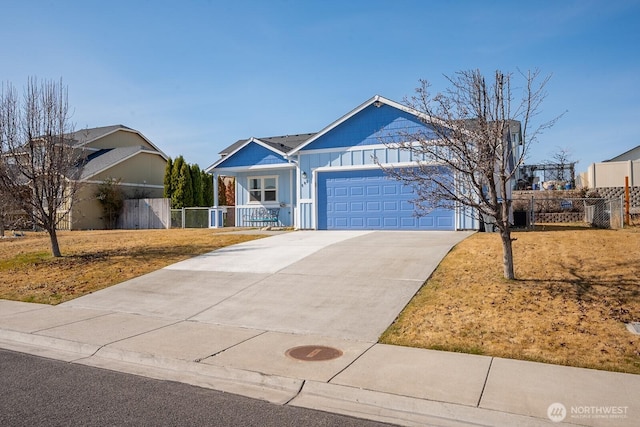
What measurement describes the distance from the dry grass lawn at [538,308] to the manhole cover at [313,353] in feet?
3.05

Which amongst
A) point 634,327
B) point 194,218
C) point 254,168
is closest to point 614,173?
point 254,168

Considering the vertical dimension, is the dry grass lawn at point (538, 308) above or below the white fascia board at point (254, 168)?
below

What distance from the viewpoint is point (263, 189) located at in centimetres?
2559

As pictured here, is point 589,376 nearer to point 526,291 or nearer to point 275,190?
point 526,291

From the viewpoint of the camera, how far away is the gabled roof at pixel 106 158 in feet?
106

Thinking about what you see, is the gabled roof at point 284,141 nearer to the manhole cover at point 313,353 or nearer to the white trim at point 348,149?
the white trim at point 348,149

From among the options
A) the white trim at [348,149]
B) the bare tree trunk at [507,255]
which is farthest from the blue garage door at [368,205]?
the bare tree trunk at [507,255]

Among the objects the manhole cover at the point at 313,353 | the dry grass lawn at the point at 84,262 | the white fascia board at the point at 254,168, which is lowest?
the manhole cover at the point at 313,353

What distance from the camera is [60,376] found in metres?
6.15

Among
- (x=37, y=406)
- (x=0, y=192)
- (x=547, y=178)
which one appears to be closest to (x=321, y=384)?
(x=37, y=406)

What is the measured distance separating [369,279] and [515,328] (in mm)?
3660

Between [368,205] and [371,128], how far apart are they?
2.91m

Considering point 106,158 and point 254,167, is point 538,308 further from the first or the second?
point 106,158

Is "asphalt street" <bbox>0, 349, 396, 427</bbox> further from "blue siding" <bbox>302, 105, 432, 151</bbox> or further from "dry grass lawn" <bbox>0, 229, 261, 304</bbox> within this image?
"blue siding" <bbox>302, 105, 432, 151</bbox>
